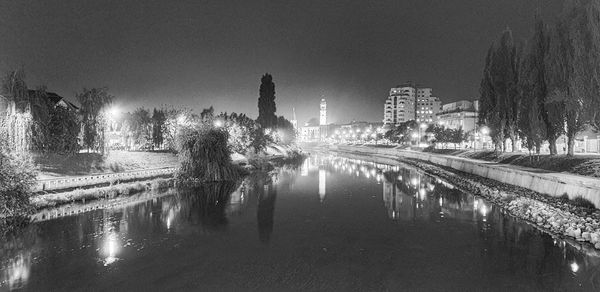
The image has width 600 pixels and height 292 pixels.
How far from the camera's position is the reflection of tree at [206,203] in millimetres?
21453

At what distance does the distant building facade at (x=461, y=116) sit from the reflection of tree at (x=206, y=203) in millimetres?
91187

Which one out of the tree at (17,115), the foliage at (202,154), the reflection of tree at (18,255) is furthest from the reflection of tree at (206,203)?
the tree at (17,115)

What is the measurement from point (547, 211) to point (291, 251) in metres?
14.9

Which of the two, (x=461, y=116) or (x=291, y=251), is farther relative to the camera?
(x=461, y=116)

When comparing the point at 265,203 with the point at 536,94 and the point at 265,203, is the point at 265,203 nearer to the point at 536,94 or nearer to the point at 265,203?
the point at 265,203

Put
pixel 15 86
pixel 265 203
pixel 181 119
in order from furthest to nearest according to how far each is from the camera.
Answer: pixel 181 119 → pixel 15 86 → pixel 265 203

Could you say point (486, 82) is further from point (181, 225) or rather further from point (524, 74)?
point (181, 225)

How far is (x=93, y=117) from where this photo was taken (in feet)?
127

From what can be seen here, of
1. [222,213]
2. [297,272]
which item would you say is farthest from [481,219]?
[222,213]

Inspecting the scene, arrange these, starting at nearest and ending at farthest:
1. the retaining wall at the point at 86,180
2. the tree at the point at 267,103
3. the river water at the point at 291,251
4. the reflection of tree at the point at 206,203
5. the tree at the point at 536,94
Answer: the river water at the point at 291,251, the reflection of tree at the point at 206,203, the retaining wall at the point at 86,180, the tree at the point at 536,94, the tree at the point at 267,103

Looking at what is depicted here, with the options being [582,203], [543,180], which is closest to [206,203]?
[582,203]

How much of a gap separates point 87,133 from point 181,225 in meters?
25.0

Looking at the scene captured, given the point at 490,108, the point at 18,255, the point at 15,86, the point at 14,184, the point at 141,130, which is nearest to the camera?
the point at 18,255

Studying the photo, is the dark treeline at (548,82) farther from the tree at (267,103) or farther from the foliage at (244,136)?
the tree at (267,103)
